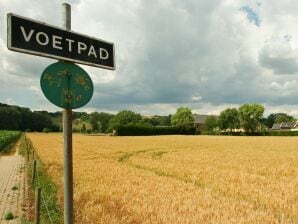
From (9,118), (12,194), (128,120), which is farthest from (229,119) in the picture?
(12,194)

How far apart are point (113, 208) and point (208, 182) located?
5496 millimetres

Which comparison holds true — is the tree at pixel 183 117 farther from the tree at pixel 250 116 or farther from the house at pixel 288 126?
the house at pixel 288 126

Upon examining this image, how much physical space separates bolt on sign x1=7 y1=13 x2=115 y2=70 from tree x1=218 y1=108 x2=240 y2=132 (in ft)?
461

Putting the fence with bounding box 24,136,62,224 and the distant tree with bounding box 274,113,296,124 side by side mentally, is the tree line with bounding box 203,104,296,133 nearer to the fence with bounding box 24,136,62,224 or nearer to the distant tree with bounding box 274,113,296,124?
the distant tree with bounding box 274,113,296,124

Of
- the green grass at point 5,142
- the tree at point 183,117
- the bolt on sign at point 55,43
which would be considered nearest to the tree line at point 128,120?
the tree at point 183,117

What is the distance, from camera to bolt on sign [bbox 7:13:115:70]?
318cm

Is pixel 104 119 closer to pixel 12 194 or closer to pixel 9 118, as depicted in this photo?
pixel 9 118

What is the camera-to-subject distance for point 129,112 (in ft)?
522

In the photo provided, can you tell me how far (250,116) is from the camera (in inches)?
5251

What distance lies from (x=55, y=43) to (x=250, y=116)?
446 feet

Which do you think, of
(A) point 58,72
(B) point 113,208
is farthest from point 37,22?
(B) point 113,208

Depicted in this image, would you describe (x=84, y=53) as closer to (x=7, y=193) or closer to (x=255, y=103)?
(x=7, y=193)

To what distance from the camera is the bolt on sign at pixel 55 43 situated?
3.18 metres

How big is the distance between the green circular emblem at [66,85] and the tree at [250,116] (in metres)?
133
